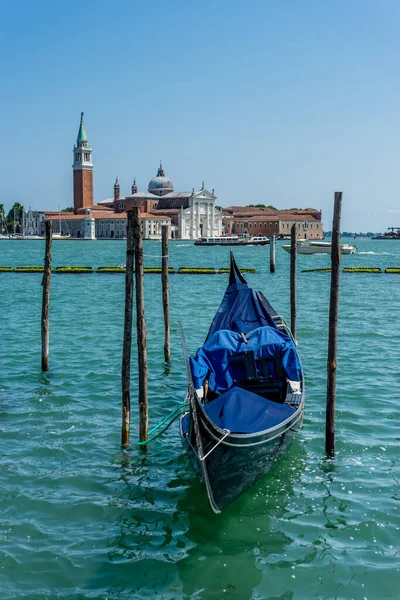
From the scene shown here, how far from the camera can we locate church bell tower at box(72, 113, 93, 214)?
10644 cm

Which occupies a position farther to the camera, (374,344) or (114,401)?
(374,344)

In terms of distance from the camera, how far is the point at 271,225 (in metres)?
108

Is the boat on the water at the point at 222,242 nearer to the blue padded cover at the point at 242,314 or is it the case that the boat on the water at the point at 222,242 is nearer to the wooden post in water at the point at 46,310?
the wooden post in water at the point at 46,310

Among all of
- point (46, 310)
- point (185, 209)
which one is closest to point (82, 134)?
point (185, 209)

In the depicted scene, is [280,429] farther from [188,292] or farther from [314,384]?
[188,292]

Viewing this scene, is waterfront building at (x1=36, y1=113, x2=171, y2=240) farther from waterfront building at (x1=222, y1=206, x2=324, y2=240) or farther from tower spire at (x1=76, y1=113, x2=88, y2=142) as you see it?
waterfront building at (x1=222, y1=206, x2=324, y2=240)

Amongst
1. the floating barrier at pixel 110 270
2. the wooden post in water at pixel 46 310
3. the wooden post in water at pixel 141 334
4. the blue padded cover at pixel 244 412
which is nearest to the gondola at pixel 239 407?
the blue padded cover at pixel 244 412

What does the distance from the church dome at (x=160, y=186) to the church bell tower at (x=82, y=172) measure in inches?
381

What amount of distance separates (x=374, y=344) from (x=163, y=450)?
728 centimetres

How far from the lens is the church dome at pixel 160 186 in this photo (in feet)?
357

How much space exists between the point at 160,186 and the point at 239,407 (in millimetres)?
104983

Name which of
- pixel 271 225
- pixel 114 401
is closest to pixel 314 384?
pixel 114 401

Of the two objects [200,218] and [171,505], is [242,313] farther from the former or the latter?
[200,218]

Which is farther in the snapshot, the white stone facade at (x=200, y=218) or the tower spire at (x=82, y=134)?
the tower spire at (x=82, y=134)
